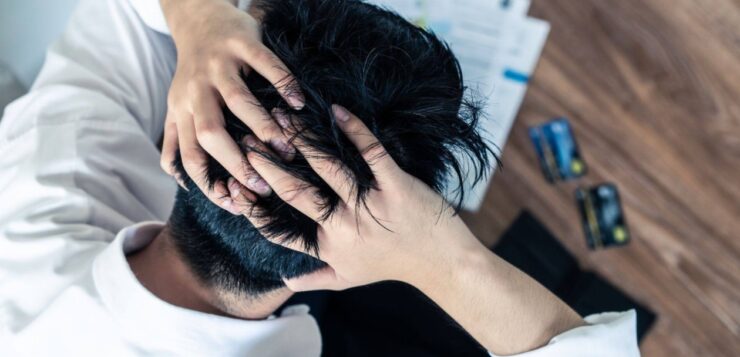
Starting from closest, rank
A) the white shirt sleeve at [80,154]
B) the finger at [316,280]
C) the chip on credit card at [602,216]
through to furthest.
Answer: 1. the finger at [316,280]
2. the white shirt sleeve at [80,154]
3. the chip on credit card at [602,216]

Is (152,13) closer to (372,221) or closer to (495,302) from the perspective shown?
(372,221)

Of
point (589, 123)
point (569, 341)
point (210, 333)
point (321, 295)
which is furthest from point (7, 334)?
point (589, 123)

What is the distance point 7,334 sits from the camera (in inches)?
22.4

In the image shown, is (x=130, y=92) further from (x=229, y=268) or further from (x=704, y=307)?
(x=704, y=307)

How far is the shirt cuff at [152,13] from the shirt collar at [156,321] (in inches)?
9.9

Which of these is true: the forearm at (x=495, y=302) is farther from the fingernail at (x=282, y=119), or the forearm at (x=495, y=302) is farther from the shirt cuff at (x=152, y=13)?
the shirt cuff at (x=152, y=13)

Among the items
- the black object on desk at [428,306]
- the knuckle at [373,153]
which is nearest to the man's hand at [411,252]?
the knuckle at [373,153]

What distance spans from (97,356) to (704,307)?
82 cm

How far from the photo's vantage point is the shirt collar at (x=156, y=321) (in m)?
0.52

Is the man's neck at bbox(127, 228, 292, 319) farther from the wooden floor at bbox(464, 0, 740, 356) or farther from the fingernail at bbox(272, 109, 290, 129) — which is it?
the wooden floor at bbox(464, 0, 740, 356)

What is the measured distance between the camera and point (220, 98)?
427 mm

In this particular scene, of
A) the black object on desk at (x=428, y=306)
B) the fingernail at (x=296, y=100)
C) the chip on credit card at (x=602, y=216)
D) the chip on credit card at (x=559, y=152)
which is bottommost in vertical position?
the black object on desk at (x=428, y=306)

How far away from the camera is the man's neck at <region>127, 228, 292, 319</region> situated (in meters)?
0.52

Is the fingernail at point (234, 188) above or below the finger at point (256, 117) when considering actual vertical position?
below
